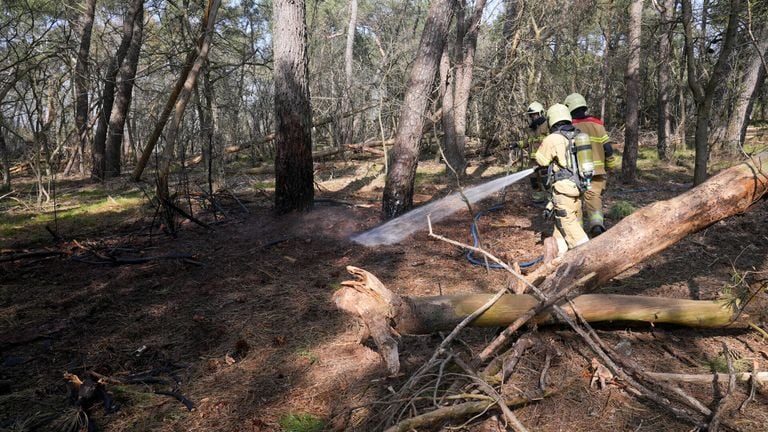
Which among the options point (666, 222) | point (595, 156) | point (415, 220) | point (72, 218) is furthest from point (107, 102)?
point (666, 222)

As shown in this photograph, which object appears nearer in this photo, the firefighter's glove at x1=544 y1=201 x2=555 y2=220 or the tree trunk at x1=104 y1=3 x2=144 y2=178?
the firefighter's glove at x1=544 y1=201 x2=555 y2=220

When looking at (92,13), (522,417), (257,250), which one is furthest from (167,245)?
(92,13)

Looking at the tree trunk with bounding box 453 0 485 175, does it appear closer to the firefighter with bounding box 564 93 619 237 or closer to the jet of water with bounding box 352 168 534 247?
the jet of water with bounding box 352 168 534 247

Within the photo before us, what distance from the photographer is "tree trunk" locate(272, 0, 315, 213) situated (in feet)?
22.9

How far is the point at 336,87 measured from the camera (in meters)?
19.5

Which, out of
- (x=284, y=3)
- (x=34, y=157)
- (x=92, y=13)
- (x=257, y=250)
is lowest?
(x=257, y=250)

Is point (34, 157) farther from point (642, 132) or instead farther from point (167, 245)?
point (642, 132)

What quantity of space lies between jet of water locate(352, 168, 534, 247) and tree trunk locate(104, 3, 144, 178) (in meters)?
8.49

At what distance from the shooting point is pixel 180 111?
6.93 metres

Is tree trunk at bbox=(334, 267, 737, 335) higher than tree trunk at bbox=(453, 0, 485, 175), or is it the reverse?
tree trunk at bbox=(453, 0, 485, 175)

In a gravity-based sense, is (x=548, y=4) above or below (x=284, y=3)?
above

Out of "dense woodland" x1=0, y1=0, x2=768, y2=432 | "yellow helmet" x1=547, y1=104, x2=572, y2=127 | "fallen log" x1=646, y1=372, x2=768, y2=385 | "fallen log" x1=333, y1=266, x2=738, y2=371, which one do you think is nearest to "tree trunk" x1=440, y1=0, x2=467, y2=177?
"dense woodland" x1=0, y1=0, x2=768, y2=432

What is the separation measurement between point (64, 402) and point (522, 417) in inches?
121

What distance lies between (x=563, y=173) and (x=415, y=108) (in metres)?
2.92
